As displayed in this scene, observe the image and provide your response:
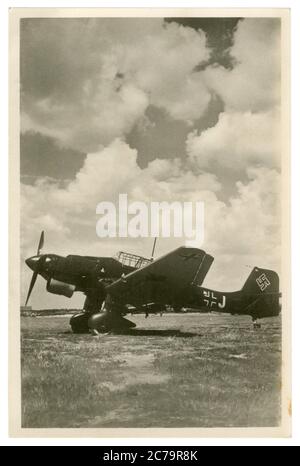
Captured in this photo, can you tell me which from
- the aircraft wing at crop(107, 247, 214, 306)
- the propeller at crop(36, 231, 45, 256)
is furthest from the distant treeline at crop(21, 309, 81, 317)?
the propeller at crop(36, 231, 45, 256)

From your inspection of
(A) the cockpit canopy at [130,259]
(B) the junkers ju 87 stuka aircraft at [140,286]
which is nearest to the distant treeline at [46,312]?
(B) the junkers ju 87 stuka aircraft at [140,286]

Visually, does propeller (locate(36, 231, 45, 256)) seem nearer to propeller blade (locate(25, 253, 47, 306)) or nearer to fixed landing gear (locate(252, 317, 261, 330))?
propeller blade (locate(25, 253, 47, 306))

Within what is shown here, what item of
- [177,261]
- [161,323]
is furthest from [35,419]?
[177,261]

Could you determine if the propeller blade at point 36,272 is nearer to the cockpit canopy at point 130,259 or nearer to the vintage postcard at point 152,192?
the vintage postcard at point 152,192

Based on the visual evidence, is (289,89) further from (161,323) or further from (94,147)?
(161,323)

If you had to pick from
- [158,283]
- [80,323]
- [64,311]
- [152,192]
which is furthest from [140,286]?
[152,192]

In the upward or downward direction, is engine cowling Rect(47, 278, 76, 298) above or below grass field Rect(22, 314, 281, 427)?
above

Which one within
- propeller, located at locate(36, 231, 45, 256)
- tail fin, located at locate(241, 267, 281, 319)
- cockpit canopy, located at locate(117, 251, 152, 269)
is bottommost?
tail fin, located at locate(241, 267, 281, 319)
